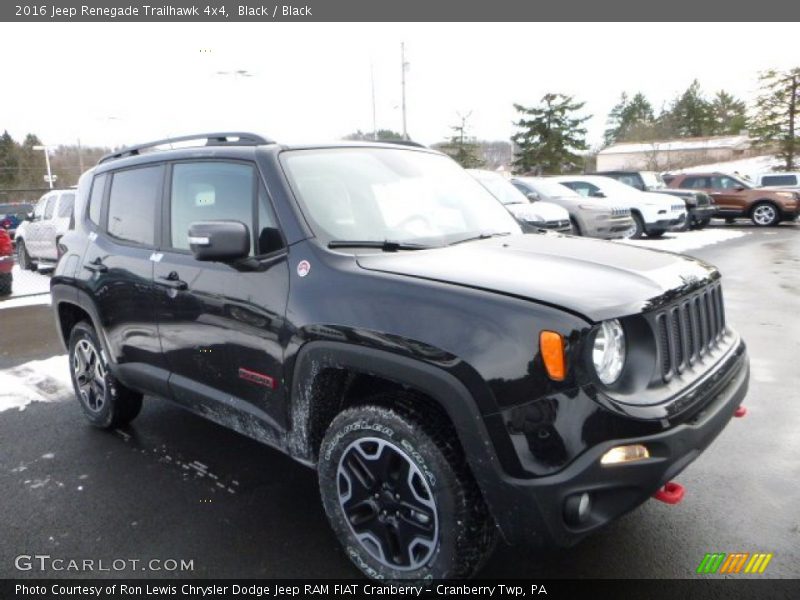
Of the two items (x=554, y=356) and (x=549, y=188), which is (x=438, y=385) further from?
(x=549, y=188)

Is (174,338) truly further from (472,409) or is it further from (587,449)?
(587,449)

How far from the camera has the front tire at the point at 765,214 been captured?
63.8ft

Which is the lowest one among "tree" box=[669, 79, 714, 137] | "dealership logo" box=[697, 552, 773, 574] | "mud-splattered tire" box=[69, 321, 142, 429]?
"dealership logo" box=[697, 552, 773, 574]

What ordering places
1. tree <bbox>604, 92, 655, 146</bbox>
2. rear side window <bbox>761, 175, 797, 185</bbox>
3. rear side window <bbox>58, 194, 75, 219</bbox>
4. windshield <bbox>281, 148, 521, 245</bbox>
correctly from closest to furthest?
windshield <bbox>281, 148, 521, 245</bbox> → rear side window <bbox>58, 194, 75, 219</bbox> → rear side window <bbox>761, 175, 797, 185</bbox> → tree <bbox>604, 92, 655, 146</bbox>

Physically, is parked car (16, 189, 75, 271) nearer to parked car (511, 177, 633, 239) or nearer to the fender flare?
parked car (511, 177, 633, 239)

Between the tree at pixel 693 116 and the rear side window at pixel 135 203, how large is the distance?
86.8 m

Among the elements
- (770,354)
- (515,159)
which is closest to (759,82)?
(515,159)

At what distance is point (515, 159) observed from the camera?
51.2m

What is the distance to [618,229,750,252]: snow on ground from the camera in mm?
14328

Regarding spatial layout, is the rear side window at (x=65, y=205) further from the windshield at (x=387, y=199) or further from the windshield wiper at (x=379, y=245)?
the windshield wiper at (x=379, y=245)

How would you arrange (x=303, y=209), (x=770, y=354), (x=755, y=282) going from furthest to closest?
(x=755, y=282) < (x=770, y=354) < (x=303, y=209)

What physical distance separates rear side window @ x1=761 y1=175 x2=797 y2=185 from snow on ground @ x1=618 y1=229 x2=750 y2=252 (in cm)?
657

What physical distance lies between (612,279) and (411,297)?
81cm

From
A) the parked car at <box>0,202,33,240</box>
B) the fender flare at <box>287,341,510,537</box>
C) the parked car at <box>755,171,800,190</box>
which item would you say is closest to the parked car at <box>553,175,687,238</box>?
the parked car at <box>755,171,800,190</box>
